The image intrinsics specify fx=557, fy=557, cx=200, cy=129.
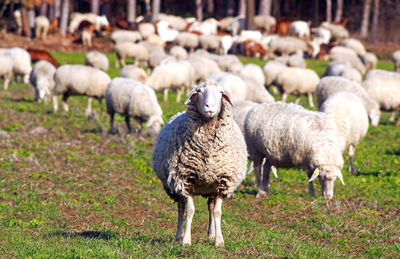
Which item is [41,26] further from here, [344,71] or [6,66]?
[344,71]

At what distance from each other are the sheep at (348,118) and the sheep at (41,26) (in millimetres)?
31437

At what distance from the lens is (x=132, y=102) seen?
15.2 meters

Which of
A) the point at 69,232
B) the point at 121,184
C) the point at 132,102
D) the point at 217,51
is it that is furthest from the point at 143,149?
the point at 217,51

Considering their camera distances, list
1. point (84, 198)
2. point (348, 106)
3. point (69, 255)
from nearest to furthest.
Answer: point (69, 255) < point (84, 198) < point (348, 106)

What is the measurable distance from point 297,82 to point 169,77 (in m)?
5.24

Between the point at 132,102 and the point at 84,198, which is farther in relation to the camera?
the point at 132,102

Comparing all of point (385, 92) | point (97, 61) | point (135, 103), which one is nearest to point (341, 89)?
point (385, 92)

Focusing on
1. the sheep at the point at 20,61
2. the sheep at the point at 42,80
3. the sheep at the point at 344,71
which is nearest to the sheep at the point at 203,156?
the sheep at the point at 42,80

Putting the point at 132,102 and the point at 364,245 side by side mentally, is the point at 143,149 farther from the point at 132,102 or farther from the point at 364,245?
the point at 364,245

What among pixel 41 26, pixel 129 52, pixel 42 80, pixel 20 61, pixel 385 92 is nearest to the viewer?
pixel 385 92

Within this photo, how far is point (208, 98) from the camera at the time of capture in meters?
5.84

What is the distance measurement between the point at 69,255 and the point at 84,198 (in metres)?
3.96

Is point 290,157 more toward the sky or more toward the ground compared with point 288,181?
more toward the sky

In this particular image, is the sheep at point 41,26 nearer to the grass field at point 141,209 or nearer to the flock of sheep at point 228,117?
the flock of sheep at point 228,117
